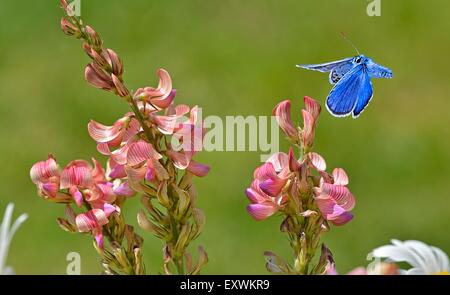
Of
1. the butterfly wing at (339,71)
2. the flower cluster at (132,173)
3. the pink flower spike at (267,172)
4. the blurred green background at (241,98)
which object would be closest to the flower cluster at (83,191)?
the flower cluster at (132,173)

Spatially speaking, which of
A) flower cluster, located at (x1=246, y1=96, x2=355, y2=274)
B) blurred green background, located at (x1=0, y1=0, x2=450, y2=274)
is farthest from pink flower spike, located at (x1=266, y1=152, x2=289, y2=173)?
blurred green background, located at (x1=0, y1=0, x2=450, y2=274)

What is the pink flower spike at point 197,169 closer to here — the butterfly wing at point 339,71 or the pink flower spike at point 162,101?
the pink flower spike at point 162,101

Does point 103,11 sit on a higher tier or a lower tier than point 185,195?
higher

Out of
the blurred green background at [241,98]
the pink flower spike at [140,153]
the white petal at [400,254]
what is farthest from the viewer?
the blurred green background at [241,98]
